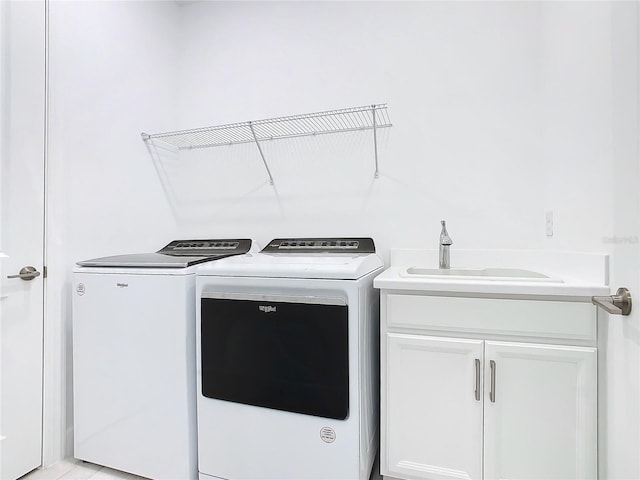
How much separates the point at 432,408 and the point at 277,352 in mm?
631

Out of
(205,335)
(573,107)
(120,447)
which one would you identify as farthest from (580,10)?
(120,447)

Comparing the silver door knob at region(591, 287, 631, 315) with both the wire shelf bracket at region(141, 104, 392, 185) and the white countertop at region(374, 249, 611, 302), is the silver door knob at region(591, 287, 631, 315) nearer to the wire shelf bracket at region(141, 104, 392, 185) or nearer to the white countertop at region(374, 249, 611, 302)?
the white countertop at region(374, 249, 611, 302)

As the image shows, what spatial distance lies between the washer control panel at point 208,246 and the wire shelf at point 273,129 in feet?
2.14

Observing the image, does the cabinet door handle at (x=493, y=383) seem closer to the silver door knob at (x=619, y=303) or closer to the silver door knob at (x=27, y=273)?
the silver door knob at (x=619, y=303)

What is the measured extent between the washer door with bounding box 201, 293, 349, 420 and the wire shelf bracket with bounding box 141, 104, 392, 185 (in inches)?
39.1

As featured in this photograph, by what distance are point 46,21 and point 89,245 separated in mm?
1047

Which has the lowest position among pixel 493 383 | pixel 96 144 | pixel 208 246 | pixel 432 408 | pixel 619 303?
pixel 432 408

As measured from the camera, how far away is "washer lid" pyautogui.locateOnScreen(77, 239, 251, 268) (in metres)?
1.46

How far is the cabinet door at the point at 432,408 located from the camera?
1199 millimetres

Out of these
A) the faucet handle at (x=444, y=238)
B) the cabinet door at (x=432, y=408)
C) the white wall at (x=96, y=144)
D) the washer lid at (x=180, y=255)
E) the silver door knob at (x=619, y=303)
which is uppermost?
the white wall at (x=96, y=144)

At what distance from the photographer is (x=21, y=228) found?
1.43 m

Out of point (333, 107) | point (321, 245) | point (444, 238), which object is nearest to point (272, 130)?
point (333, 107)

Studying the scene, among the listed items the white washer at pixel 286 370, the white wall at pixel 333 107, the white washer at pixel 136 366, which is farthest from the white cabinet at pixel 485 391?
the white washer at pixel 136 366

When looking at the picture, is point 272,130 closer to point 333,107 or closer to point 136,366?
point 333,107
